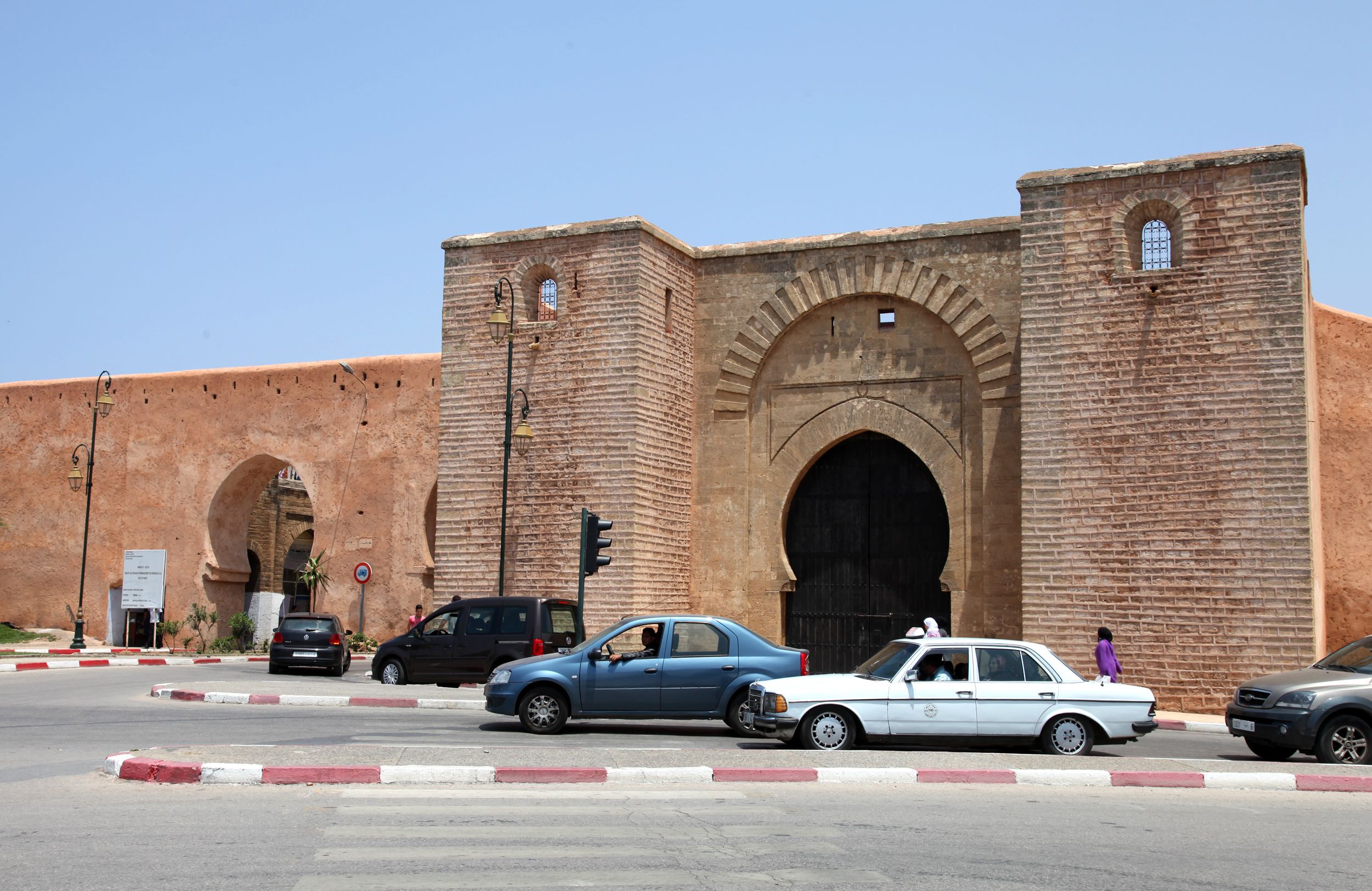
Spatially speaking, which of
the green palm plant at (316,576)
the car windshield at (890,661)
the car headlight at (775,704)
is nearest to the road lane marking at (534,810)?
the car headlight at (775,704)

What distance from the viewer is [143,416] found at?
3069 centimetres

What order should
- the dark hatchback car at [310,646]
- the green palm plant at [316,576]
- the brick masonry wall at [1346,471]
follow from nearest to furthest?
the brick masonry wall at [1346,471], the dark hatchback car at [310,646], the green palm plant at [316,576]

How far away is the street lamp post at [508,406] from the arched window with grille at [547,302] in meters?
0.56

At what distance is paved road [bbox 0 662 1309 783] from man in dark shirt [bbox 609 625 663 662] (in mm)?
783

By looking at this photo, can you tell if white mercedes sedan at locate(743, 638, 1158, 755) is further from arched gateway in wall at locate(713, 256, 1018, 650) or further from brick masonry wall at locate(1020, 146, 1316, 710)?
arched gateway in wall at locate(713, 256, 1018, 650)

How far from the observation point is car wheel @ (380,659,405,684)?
18.5 m

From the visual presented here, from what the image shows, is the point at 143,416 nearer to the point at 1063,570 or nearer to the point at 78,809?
the point at 1063,570

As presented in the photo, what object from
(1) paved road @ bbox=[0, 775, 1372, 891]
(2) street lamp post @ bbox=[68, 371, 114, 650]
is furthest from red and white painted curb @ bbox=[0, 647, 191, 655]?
(1) paved road @ bbox=[0, 775, 1372, 891]

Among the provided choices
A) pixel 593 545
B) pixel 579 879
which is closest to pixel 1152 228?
pixel 593 545

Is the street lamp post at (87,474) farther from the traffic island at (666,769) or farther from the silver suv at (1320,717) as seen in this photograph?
the silver suv at (1320,717)

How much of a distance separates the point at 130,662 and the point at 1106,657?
18.0 meters

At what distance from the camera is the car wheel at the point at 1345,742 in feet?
38.4

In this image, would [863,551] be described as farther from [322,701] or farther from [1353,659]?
[1353,659]

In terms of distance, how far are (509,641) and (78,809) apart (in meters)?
9.29
